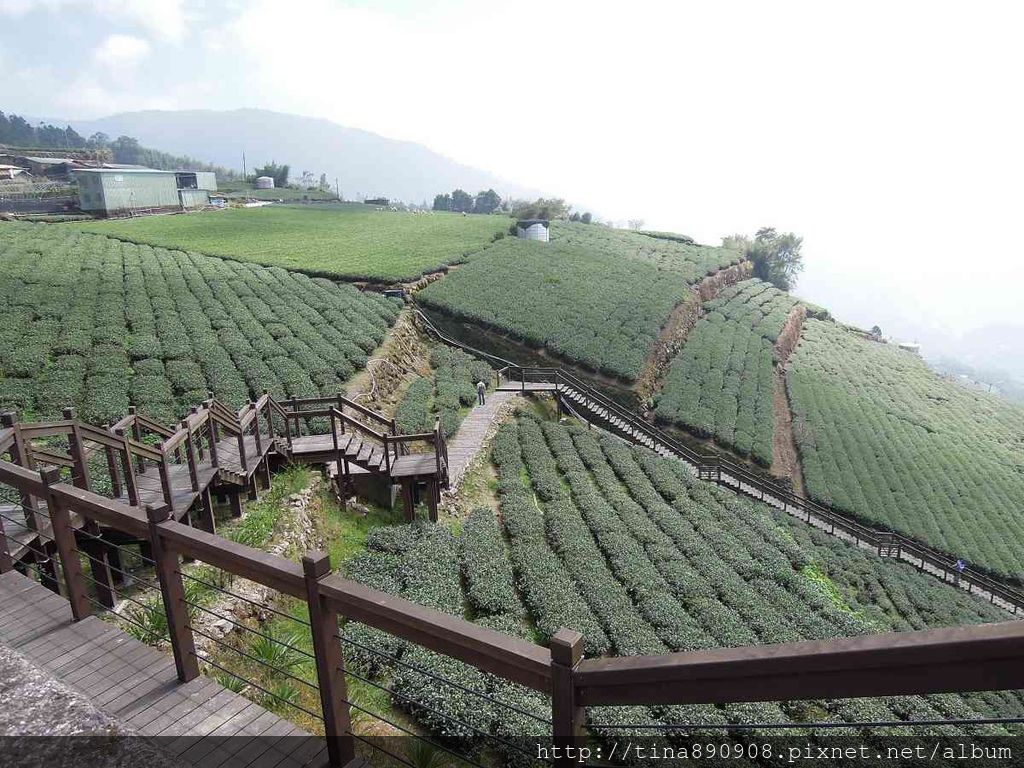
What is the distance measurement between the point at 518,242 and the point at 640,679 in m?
48.6

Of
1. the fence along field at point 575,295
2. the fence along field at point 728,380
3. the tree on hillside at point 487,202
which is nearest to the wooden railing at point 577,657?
the fence along field at point 728,380

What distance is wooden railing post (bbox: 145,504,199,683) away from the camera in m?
3.92

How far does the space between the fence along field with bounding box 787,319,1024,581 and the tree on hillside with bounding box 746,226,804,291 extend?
2385cm

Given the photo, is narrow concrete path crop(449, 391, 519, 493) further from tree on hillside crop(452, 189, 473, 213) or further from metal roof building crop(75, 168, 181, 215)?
tree on hillside crop(452, 189, 473, 213)

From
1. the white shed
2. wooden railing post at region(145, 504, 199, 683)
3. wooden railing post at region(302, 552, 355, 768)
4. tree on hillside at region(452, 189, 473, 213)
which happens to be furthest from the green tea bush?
tree on hillside at region(452, 189, 473, 213)

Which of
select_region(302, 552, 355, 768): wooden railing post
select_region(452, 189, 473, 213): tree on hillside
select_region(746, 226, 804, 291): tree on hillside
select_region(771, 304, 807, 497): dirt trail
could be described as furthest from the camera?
select_region(452, 189, 473, 213): tree on hillside

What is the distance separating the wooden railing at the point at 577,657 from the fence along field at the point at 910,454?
27.0 m

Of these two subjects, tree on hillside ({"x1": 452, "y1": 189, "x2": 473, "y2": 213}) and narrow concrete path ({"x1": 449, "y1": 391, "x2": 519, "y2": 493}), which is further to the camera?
tree on hillside ({"x1": 452, "y1": 189, "x2": 473, "y2": 213})

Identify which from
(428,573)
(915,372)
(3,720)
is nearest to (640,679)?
(3,720)

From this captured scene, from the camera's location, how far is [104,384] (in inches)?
572

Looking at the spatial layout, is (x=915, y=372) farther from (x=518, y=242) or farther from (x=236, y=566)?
(x=236, y=566)

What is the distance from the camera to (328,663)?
3357mm

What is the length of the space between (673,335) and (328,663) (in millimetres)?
34767

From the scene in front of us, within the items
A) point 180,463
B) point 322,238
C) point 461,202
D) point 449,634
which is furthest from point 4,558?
point 461,202
